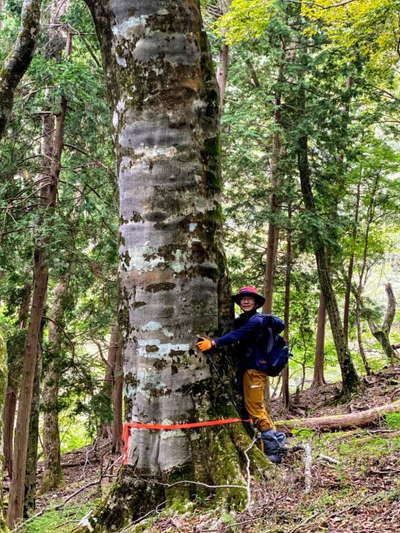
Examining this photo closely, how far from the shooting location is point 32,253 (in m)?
9.86

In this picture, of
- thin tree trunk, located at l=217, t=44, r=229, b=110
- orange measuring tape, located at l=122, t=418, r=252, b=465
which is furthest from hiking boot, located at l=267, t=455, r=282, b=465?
thin tree trunk, located at l=217, t=44, r=229, b=110

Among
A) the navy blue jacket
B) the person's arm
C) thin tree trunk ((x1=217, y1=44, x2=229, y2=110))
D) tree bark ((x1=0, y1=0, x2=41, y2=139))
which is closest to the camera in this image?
the person's arm

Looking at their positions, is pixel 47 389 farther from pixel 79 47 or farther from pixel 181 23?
pixel 181 23

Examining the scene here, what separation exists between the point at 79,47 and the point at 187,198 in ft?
35.3

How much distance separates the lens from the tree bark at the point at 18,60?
17.5ft

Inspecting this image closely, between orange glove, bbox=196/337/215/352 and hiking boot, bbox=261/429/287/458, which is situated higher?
orange glove, bbox=196/337/215/352

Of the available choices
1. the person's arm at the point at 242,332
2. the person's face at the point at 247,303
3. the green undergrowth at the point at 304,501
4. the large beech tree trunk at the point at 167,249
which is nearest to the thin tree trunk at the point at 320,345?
the person's face at the point at 247,303

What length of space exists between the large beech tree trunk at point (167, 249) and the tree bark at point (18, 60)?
4.68ft

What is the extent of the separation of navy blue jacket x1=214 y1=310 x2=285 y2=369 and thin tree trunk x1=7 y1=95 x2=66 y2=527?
5299 millimetres

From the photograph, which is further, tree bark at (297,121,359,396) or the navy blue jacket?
tree bark at (297,121,359,396)

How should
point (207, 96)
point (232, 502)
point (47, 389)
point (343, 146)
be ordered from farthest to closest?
point (47, 389) → point (343, 146) → point (207, 96) → point (232, 502)

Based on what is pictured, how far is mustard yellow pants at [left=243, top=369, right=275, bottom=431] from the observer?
4.60 meters

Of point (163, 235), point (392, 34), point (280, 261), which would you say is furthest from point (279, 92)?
point (163, 235)

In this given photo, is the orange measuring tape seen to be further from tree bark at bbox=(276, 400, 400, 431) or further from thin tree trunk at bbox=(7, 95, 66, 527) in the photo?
thin tree trunk at bbox=(7, 95, 66, 527)
